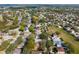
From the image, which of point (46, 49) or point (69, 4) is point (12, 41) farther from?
point (69, 4)

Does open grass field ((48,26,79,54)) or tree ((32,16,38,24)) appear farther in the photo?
tree ((32,16,38,24))

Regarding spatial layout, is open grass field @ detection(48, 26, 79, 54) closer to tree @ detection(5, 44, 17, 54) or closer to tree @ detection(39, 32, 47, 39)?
tree @ detection(39, 32, 47, 39)

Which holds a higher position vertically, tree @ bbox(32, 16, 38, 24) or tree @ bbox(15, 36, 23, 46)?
tree @ bbox(32, 16, 38, 24)

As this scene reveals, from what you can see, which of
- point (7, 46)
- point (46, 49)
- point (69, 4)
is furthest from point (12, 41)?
point (69, 4)

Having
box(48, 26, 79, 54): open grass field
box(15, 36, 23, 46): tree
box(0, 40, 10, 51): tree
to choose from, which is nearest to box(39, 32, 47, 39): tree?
box(48, 26, 79, 54): open grass field

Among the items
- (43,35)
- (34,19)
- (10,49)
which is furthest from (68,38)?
(10,49)

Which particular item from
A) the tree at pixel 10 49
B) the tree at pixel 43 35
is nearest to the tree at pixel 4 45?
the tree at pixel 10 49

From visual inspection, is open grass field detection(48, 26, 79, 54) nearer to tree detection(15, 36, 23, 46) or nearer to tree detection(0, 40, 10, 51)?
tree detection(15, 36, 23, 46)

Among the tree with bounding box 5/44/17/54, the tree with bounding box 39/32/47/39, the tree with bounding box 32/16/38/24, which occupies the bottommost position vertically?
the tree with bounding box 5/44/17/54
